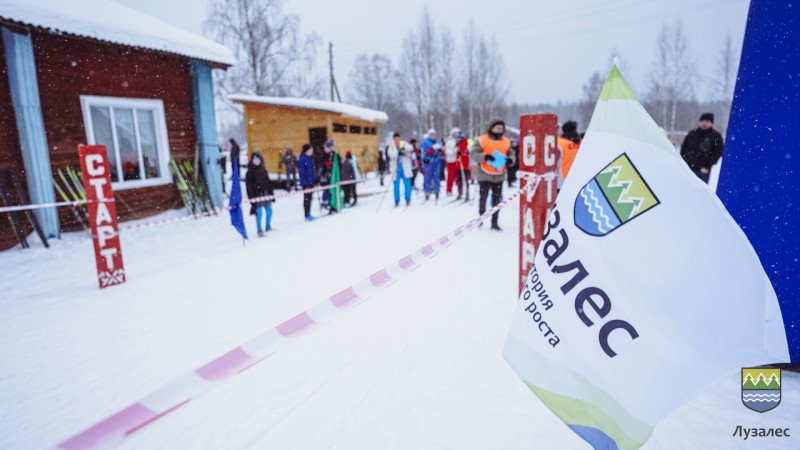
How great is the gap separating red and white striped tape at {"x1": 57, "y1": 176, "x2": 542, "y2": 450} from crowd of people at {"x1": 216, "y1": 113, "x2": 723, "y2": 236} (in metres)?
4.72

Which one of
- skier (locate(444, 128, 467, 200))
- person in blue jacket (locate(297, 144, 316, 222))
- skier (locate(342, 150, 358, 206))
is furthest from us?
skier (locate(342, 150, 358, 206))

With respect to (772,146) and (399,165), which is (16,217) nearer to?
(399,165)

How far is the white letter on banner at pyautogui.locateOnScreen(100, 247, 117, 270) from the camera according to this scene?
501cm

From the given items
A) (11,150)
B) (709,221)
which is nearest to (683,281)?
(709,221)

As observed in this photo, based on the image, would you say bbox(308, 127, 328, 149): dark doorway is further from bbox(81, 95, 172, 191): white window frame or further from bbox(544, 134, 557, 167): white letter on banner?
bbox(544, 134, 557, 167): white letter on banner

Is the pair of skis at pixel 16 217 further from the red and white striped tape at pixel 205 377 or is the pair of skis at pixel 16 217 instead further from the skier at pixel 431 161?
the skier at pixel 431 161

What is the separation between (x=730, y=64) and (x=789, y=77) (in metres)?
50.8

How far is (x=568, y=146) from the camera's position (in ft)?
20.5

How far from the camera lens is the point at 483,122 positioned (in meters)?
38.8

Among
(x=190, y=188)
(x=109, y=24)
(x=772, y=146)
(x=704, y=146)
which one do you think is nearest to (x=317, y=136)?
(x=190, y=188)

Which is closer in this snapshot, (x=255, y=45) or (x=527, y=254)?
(x=527, y=254)

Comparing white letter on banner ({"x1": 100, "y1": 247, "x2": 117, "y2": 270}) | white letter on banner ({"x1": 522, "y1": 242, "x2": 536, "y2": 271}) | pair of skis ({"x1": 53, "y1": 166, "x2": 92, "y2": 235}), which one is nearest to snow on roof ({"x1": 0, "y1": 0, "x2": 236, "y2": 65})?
pair of skis ({"x1": 53, "y1": 166, "x2": 92, "y2": 235})

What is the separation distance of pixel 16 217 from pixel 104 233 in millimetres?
3800

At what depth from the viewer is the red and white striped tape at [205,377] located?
3.08 ft
